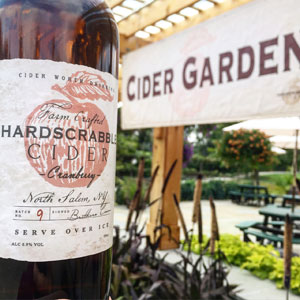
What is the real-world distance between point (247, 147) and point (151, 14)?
5772 millimetres

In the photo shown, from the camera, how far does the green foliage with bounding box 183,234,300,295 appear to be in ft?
8.55

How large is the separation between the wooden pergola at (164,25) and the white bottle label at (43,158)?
160 centimetres

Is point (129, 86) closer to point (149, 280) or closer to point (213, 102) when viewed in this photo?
point (213, 102)

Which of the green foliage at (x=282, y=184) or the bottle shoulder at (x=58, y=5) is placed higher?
the bottle shoulder at (x=58, y=5)

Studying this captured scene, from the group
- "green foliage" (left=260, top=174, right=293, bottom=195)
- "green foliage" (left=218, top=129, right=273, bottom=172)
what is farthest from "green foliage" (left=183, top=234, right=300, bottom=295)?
"green foliage" (left=260, top=174, right=293, bottom=195)

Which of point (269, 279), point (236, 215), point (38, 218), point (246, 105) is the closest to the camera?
point (38, 218)

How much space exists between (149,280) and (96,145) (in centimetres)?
173

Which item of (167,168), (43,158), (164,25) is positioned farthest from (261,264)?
(43,158)

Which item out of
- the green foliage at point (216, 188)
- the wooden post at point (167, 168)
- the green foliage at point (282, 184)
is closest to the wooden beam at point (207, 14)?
the wooden post at point (167, 168)

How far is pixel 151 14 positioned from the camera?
2.75 metres

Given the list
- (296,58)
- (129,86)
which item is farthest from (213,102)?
(129,86)

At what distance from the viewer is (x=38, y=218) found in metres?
0.38

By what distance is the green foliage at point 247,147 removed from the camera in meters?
7.90

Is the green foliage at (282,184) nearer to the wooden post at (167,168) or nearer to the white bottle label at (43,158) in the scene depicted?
the wooden post at (167,168)
